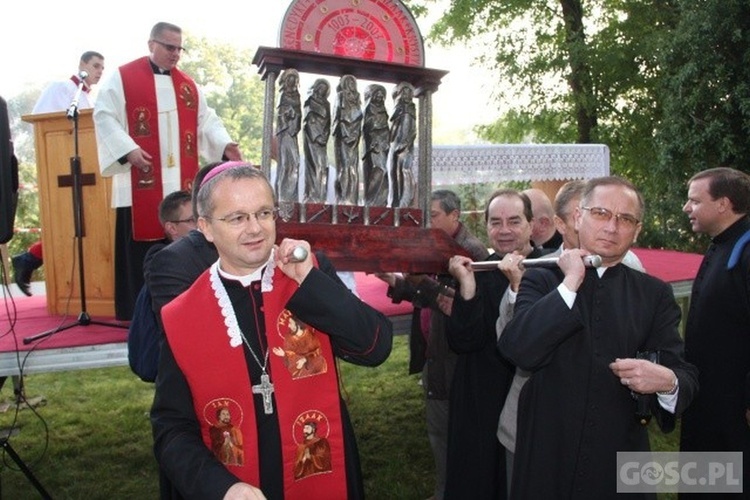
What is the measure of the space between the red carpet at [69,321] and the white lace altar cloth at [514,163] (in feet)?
4.56

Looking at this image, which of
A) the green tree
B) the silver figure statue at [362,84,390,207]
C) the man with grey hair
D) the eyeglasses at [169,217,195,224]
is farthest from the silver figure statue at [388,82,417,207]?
the green tree

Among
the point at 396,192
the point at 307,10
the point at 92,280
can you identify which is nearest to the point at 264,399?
the point at 396,192

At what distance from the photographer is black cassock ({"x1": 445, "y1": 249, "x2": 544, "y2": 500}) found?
349 cm

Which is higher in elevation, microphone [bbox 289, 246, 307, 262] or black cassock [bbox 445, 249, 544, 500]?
microphone [bbox 289, 246, 307, 262]

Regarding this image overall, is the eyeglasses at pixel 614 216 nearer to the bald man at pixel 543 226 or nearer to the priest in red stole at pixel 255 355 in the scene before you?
the priest in red stole at pixel 255 355

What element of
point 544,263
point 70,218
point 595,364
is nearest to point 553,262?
point 544,263

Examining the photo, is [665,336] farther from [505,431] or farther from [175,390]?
[175,390]

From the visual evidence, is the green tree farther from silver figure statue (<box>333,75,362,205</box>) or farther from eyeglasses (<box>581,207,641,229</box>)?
eyeglasses (<box>581,207,641,229</box>)

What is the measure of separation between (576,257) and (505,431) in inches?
35.3

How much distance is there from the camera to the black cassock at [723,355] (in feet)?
12.2

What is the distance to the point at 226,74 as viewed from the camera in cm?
4203

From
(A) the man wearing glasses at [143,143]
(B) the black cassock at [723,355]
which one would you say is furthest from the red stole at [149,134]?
(B) the black cassock at [723,355]

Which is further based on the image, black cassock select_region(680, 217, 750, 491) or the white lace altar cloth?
the white lace altar cloth

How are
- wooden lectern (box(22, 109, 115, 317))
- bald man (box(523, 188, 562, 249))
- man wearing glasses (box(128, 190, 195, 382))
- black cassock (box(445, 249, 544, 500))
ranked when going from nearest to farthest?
man wearing glasses (box(128, 190, 195, 382)) → black cassock (box(445, 249, 544, 500)) → bald man (box(523, 188, 562, 249)) → wooden lectern (box(22, 109, 115, 317))
